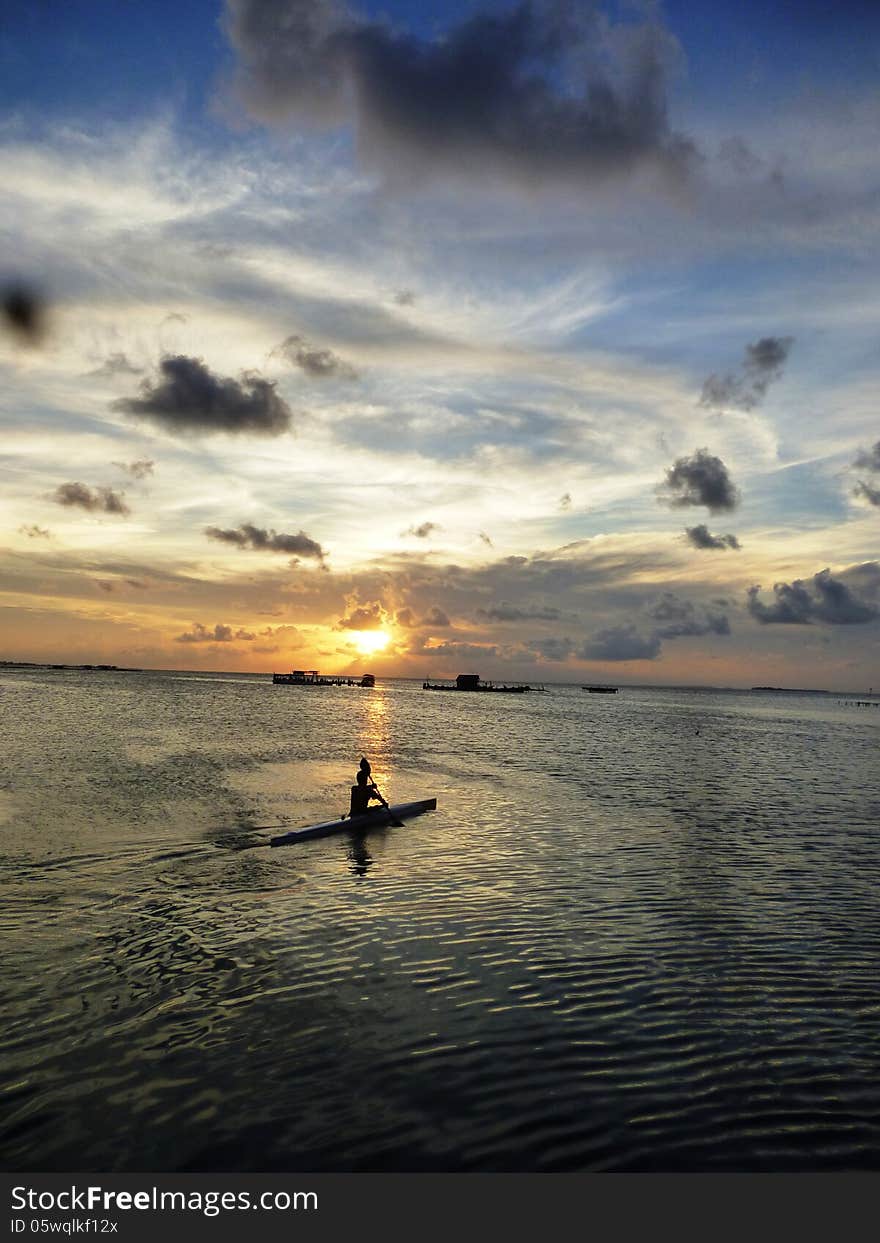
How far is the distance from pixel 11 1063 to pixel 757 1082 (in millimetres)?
11291

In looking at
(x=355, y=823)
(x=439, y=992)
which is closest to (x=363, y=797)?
(x=355, y=823)

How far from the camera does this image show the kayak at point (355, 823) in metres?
27.1

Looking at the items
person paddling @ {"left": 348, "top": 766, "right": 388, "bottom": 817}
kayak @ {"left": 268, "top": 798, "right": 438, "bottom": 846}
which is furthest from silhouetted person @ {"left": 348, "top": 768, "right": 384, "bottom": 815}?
kayak @ {"left": 268, "top": 798, "right": 438, "bottom": 846}

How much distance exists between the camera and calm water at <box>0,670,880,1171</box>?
9328 mm

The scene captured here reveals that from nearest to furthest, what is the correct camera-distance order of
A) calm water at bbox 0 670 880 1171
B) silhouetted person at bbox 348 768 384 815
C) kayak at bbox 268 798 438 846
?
1. calm water at bbox 0 670 880 1171
2. kayak at bbox 268 798 438 846
3. silhouetted person at bbox 348 768 384 815

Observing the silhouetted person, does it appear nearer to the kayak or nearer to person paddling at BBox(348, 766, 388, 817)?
person paddling at BBox(348, 766, 388, 817)

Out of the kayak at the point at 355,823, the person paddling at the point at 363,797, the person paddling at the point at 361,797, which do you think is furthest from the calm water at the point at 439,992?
the person paddling at the point at 361,797

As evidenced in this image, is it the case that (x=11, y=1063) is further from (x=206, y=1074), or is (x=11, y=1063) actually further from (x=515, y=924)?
(x=515, y=924)

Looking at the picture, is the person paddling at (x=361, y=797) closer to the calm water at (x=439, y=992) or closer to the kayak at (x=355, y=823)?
the kayak at (x=355, y=823)

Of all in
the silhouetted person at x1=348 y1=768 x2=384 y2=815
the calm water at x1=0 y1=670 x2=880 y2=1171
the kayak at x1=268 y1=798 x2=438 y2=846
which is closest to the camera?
the calm water at x1=0 y1=670 x2=880 y2=1171

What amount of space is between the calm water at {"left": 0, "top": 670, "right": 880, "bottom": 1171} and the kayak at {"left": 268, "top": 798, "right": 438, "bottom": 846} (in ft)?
3.26

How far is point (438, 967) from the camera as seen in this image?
14.9 m
